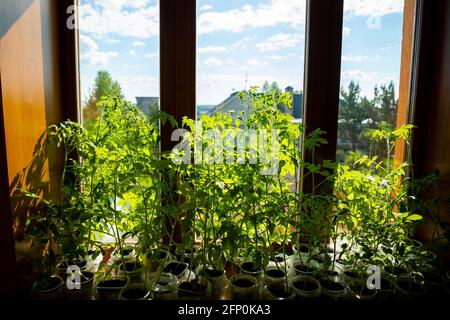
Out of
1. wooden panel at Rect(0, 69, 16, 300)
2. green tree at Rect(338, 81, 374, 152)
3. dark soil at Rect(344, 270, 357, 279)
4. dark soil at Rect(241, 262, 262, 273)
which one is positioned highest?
green tree at Rect(338, 81, 374, 152)

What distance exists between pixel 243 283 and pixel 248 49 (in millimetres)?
1217

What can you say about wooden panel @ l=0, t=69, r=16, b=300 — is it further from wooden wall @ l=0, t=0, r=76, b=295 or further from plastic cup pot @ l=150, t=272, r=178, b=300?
plastic cup pot @ l=150, t=272, r=178, b=300

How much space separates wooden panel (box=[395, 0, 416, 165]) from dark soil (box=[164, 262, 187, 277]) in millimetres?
1361

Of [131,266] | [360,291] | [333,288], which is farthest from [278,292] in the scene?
[131,266]

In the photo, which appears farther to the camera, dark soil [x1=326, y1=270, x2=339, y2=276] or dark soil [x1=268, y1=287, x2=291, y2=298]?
dark soil [x1=326, y1=270, x2=339, y2=276]

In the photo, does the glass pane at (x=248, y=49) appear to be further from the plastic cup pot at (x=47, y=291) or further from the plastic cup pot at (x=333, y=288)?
the plastic cup pot at (x=47, y=291)

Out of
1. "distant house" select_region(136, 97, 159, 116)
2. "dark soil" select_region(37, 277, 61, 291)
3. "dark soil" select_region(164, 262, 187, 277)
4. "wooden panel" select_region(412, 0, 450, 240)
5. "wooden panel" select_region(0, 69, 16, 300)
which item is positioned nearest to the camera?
"wooden panel" select_region(0, 69, 16, 300)

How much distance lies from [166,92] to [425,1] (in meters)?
1.48

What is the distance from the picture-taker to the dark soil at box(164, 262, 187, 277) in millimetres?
1501

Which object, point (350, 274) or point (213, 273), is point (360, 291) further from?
point (213, 273)

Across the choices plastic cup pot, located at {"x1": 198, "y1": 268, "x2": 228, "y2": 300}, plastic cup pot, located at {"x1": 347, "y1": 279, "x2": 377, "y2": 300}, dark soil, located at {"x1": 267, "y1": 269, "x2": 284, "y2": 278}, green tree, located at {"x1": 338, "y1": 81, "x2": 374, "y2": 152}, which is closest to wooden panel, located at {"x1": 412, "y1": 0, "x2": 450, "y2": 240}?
green tree, located at {"x1": 338, "y1": 81, "x2": 374, "y2": 152}

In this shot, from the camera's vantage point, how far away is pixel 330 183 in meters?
1.48

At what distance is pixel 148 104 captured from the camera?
1729mm

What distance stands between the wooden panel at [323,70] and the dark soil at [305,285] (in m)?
0.53
